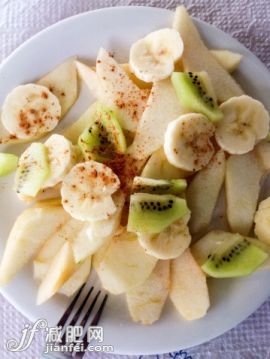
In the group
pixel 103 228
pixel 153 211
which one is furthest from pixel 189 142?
pixel 103 228

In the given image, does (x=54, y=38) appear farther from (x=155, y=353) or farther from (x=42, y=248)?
(x=155, y=353)

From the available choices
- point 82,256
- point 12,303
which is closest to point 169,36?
point 82,256

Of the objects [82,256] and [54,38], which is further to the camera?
[54,38]

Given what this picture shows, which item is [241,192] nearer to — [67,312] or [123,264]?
[123,264]

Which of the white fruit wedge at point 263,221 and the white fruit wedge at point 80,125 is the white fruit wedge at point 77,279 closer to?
the white fruit wedge at point 80,125

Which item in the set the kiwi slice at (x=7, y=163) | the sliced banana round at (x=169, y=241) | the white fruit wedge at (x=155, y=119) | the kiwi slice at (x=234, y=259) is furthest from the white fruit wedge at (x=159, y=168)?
the kiwi slice at (x=7, y=163)

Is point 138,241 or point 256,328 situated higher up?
point 138,241
